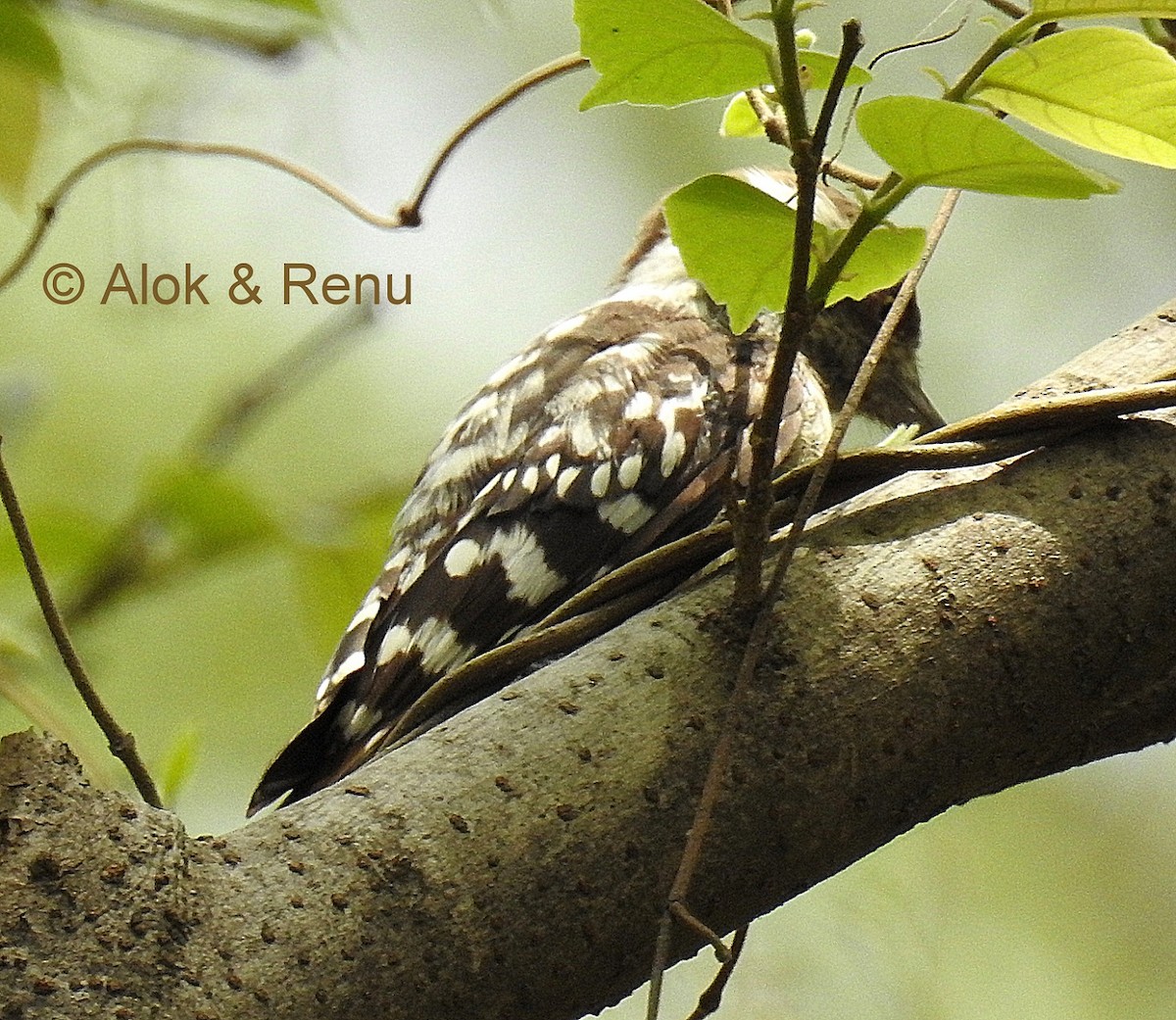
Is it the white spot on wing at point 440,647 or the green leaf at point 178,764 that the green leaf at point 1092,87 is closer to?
the white spot on wing at point 440,647

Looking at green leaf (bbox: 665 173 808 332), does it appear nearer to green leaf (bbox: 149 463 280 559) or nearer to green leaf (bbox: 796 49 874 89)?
green leaf (bbox: 796 49 874 89)

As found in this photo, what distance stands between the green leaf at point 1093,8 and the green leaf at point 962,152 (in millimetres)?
132

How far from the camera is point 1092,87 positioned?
3.01ft

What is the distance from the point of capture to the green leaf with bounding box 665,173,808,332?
929 millimetres

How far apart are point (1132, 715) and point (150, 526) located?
110cm

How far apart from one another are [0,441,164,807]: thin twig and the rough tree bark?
17 cm

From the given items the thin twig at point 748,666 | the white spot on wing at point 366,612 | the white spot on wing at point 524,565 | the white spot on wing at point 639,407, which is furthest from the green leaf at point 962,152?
the white spot on wing at point 366,612

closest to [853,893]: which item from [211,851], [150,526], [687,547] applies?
[150,526]

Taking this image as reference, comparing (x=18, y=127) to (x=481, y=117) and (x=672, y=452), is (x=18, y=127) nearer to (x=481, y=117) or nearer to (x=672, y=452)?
(x=481, y=117)

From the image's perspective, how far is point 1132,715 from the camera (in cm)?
117

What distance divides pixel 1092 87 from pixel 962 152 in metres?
0.15

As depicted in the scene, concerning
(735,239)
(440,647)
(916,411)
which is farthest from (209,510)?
(916,411)

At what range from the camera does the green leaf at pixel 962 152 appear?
80 cm

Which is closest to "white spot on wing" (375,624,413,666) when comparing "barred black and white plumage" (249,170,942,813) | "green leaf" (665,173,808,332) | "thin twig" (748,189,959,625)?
"barred black and white plumage" (249,170,942,813)
